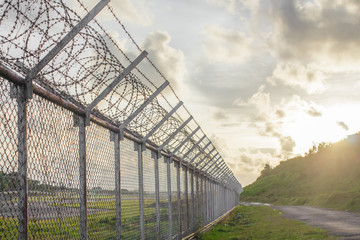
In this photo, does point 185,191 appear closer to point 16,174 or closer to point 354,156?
point 16,174

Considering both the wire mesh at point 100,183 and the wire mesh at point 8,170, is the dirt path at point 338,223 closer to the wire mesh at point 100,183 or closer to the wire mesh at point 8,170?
the wire mesh at point 100,183

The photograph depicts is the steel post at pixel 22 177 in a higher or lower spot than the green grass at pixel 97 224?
higher

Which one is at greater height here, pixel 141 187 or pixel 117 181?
pixel 117 181

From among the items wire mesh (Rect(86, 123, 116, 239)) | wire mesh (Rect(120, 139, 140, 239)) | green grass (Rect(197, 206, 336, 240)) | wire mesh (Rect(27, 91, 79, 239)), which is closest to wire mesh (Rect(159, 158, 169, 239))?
wire mesh (Rect(120, 139, 140, 239))

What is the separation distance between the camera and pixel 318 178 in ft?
294

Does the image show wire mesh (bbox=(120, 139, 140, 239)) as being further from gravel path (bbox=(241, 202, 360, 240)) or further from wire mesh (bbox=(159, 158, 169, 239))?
gravel path (bbox=(241, 202, 360, 240))

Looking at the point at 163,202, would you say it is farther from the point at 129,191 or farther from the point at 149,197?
the point at 129,191

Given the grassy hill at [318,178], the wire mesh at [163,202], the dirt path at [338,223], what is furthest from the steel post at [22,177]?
the grassy hill at [318,178]

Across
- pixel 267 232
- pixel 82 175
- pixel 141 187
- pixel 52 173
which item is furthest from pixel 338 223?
pixel 52 173

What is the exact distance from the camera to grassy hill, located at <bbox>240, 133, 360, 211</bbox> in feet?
223

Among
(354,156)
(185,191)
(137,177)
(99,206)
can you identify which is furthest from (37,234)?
(354,156)

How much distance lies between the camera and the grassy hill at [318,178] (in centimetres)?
6809

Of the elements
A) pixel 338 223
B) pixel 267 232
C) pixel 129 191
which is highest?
pixel 129 191

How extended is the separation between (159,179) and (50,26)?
20.1 ft
